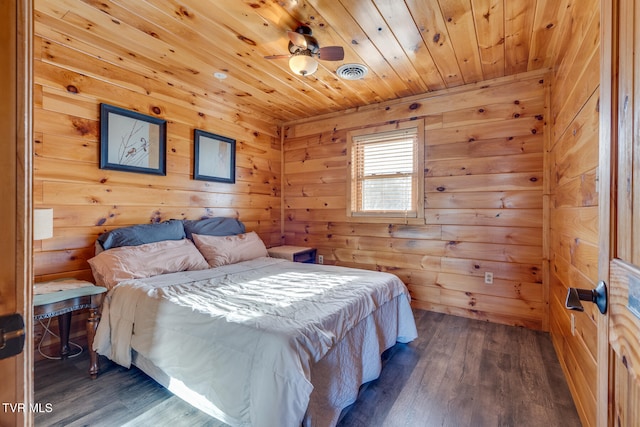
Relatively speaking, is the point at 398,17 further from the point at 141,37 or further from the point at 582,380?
the point at 582,380

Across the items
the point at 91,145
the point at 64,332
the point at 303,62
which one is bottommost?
the point at 64,332

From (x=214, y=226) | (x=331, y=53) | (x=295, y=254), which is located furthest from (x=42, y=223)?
(x=295, y=254)

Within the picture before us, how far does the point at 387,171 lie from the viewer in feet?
11.9

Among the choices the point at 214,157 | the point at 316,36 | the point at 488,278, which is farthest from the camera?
the point at 214,157

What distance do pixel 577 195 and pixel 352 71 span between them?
6.55ft

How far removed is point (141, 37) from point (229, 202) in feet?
6.17

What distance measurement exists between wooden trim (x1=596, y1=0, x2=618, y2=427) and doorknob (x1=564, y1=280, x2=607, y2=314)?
22mm

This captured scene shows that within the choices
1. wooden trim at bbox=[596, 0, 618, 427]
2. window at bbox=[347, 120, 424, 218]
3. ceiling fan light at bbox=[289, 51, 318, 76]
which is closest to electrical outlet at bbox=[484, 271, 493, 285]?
window at bbox=[347, 120, 424, 218]

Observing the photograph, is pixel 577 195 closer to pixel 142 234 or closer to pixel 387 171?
pixel 387 171

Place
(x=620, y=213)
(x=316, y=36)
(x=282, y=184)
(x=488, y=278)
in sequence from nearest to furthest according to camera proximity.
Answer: (x=620, y=213)
(x=316, y=36)
(x=488, y=278)
(x=282, y=184)

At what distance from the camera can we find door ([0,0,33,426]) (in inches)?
18.8

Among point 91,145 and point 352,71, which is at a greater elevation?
point 352,71

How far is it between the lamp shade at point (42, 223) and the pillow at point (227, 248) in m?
1.23

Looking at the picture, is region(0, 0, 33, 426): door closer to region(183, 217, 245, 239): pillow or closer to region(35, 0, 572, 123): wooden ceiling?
region(35, 0, 572, 123): wooden ceiling
